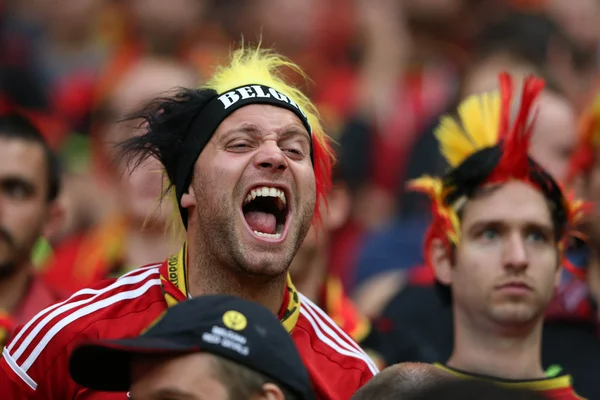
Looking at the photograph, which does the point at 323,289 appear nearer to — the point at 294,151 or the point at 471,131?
the point at 471,131

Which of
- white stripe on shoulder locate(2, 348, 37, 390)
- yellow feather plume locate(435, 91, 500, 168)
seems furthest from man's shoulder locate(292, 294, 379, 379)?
yellow feather plume locate(435, 91, 500, 168)

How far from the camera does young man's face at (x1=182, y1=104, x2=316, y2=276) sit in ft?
14.4

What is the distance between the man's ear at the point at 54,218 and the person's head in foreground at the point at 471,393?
3.42 meters

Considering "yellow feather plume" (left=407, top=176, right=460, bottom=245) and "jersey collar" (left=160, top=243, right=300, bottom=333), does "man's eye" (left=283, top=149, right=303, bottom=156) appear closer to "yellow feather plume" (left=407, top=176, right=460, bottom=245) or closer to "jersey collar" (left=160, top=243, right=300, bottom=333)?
"jersey collar" (left=160, top=243, right=300, bottom=333)

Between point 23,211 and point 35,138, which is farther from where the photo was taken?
point 35,138

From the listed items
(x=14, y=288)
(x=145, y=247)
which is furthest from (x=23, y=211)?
(x=145, y=247)

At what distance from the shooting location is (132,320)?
170 inches

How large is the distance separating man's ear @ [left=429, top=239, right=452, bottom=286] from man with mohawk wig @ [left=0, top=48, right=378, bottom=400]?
0.81m

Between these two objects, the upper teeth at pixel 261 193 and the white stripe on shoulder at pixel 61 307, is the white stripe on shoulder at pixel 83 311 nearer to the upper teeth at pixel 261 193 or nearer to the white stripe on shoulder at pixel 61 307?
the white stripe on shoulder at pixel 61 307

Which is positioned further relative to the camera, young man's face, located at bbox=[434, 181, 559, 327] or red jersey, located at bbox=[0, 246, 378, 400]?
young man's face, located at bbox=[434, 181, 559, 327]

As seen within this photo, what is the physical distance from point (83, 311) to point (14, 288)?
54.3 inches

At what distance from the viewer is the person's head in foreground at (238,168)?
4.41m

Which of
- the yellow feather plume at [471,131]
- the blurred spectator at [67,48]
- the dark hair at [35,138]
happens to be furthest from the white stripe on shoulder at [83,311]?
the blurred spectator at [67,48]

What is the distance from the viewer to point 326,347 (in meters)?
4.56
